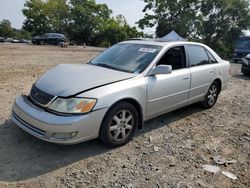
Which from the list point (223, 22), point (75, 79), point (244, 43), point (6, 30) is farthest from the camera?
point (6, 30)

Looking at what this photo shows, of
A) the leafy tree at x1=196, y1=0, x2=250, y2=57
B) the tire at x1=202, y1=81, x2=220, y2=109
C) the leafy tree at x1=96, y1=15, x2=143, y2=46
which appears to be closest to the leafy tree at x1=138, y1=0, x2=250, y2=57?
the leafy tree at x1=196, y1=0, x2=250, y2=57

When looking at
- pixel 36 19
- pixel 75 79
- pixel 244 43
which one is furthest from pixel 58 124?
pixel 36 19

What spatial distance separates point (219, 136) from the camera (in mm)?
4867

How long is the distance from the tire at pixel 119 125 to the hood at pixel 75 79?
0.43 m

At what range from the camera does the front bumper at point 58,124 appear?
3.52m

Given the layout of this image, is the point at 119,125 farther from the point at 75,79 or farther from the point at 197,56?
the point at 197,56

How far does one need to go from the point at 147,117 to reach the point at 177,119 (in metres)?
1.18

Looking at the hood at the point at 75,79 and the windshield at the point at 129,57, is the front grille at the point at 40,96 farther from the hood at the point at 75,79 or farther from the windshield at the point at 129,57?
the windshield at the point at 129,57

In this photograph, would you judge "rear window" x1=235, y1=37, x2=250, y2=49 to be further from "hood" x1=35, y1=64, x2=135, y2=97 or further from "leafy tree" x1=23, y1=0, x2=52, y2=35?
"leafy tree" x1=23, y1=0, x2=52, y2=35

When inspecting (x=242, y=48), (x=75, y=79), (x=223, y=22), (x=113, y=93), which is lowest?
(x=113, y=93)

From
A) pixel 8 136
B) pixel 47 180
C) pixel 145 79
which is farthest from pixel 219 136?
pixel 8 136

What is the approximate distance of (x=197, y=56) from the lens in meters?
5.67

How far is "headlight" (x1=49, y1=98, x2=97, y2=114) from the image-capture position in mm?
3600

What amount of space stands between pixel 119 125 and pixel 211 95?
9.83 feet
